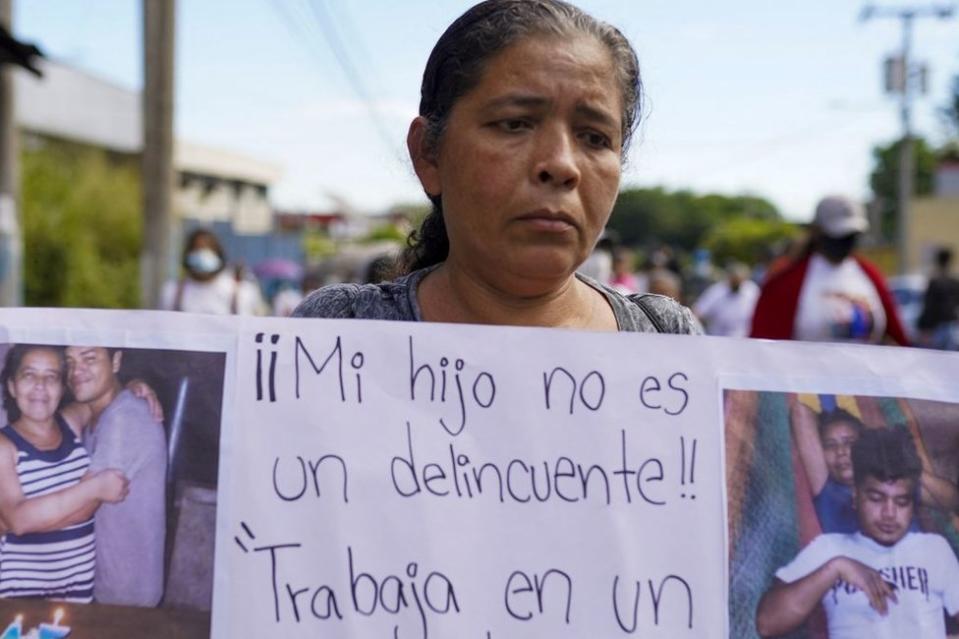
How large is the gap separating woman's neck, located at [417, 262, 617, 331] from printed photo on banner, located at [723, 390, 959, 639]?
12.8 inches

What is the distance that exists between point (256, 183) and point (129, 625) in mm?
50166

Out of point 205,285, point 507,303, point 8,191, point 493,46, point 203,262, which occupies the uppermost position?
point 8,191

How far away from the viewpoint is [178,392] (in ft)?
5.70

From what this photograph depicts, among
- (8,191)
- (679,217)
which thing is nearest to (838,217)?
(8,191)

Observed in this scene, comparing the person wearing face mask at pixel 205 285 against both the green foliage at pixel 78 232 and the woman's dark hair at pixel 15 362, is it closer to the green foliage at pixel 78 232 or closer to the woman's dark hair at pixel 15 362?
the woman's dark hair at pixel 15 362

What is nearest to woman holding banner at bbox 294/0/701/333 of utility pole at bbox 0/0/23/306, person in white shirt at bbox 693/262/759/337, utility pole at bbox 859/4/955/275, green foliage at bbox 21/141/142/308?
utility pole at bbox 0/0/23/306

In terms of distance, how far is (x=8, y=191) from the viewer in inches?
423

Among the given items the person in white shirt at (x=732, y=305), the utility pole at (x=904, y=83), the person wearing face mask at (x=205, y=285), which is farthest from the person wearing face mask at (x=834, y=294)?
the utility pole at (x=904, y=83)

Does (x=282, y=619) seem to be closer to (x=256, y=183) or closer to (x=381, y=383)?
(x=381, y=383)

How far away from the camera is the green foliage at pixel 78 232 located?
59.9 feet

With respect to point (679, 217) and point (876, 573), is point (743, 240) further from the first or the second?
point (876, 573)

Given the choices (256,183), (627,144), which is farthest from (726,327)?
(256,183)

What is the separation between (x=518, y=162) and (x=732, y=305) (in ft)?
32.6

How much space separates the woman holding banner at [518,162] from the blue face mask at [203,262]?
250 inches
